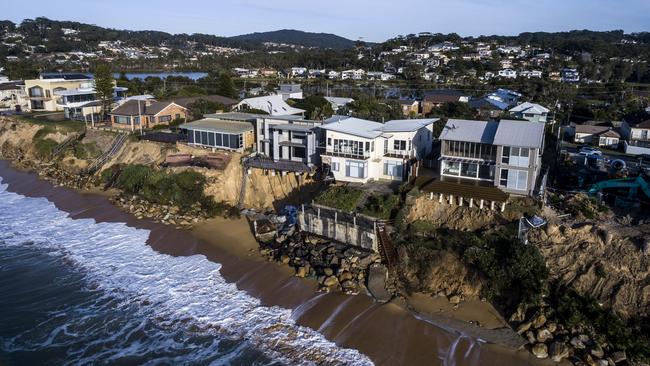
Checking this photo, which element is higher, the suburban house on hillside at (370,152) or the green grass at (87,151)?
the suburban house on hillside at (370,152)

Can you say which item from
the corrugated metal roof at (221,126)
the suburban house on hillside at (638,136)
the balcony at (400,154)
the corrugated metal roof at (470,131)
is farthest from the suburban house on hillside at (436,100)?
the corrugated metal roof at (470,131)

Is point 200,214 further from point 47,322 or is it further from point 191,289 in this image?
point 47,322

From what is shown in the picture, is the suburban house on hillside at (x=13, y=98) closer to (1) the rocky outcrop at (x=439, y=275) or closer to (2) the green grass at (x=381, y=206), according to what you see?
(2) the green grass at (x=381, y=206)

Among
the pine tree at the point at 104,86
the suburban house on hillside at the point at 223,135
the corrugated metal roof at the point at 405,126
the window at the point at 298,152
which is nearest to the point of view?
the corrugated metal roof at the point at 405,126

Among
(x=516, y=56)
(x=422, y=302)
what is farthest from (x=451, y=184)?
(x=516, y=56)

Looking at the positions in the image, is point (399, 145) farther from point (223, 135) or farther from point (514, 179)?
point (223, 135)

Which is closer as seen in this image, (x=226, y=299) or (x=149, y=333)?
(x=149, y=333)

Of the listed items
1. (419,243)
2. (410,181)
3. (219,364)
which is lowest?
(219,364)
